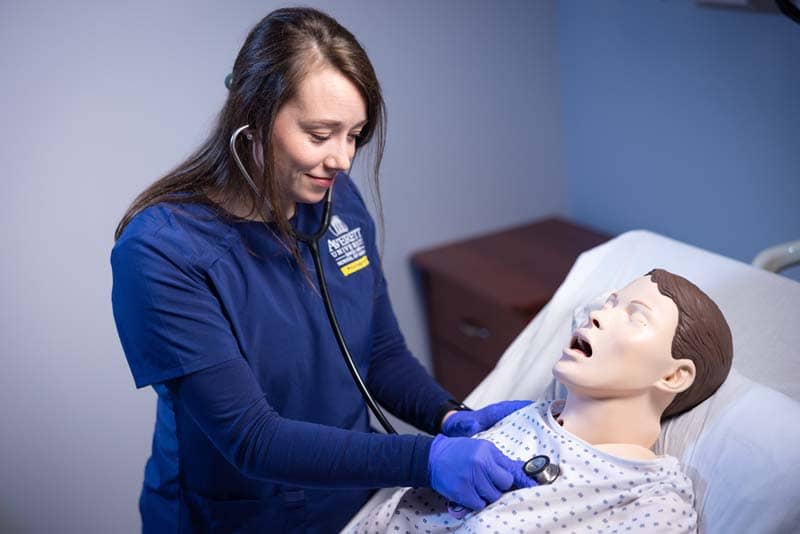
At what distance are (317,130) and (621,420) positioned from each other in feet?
1.79

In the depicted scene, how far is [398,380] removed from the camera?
4.61 feet

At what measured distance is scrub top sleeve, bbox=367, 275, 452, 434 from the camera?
1.36 meters

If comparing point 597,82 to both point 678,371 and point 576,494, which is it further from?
point 576,494

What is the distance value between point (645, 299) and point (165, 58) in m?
1.24

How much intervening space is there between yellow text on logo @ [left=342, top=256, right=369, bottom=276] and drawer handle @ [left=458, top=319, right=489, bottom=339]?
859 millimetres

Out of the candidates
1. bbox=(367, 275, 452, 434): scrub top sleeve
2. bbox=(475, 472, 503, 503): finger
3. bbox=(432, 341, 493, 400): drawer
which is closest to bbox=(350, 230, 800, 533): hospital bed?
bbox=(367, 275, 452, 434): scrub top sleeve

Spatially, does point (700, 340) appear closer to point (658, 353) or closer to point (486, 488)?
point (658, 353)

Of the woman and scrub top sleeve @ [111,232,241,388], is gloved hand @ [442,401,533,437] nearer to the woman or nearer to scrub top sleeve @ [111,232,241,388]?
the woman

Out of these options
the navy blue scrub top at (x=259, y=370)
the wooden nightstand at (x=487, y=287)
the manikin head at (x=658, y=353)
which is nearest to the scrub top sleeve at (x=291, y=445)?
the navy blue scrub top at (x=259, y=370)

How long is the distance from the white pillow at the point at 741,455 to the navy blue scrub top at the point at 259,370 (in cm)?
34

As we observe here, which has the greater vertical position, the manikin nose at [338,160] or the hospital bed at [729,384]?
the manikin nose at [338,160]

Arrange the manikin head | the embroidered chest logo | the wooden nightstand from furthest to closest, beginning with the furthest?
the wooden nightstand → the embroidered chest logo → the manikin head

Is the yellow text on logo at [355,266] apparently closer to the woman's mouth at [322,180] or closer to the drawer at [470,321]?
the woman's mouth at [322,180]

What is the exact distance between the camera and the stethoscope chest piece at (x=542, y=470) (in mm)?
1062
